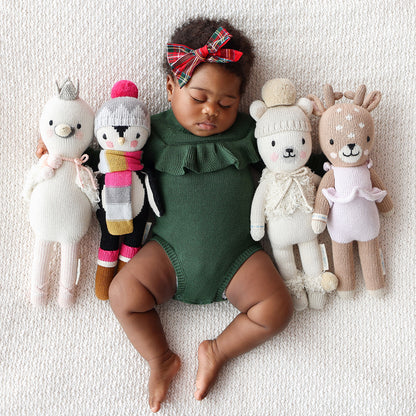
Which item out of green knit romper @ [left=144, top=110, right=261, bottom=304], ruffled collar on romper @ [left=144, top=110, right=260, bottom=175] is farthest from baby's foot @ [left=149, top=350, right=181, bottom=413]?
ruffled collar on romper @ [left=144, top=110, right=260, bottom=175]

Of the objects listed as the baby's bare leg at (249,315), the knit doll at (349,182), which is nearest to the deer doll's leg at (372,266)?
the knit doll at (349,182)

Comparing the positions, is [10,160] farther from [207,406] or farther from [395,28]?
[395,28]

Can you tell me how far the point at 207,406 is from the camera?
1.16 meters

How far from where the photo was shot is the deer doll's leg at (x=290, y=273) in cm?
117

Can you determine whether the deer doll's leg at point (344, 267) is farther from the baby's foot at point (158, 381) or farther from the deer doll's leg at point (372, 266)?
the baby's foot at point (158, 381)

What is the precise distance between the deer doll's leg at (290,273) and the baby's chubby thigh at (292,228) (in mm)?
29

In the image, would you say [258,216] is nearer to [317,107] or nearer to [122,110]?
[317,107]

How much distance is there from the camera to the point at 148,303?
3.67 feet

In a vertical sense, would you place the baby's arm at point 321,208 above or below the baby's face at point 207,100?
below

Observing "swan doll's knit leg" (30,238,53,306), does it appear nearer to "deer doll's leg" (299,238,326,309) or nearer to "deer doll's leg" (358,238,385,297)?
"deer doll's leg" (299,238,326,309)

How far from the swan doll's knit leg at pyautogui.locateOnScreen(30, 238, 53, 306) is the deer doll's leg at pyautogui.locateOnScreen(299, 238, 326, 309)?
2.15 feet

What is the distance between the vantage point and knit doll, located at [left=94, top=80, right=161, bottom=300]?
3.58 ft

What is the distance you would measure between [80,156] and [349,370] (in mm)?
894

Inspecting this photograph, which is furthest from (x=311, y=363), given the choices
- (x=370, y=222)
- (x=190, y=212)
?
(x=190, y=212)
